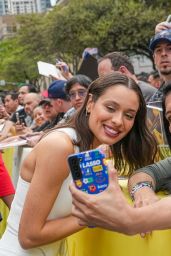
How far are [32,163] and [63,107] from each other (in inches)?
146

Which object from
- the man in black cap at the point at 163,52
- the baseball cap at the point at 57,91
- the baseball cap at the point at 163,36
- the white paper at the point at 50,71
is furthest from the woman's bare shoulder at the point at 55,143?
the white paper at the point at 50,71

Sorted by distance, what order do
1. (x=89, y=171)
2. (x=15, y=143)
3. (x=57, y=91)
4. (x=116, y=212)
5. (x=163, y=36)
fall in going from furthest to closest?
(x=57, y=91), (x=15, y=143), (x=163, y=36), (x=89, y=171), (x=116, y=212)

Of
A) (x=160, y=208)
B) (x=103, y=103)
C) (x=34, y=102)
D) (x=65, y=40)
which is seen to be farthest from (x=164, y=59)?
(x=65, y=40)

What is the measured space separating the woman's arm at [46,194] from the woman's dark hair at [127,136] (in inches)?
5.7

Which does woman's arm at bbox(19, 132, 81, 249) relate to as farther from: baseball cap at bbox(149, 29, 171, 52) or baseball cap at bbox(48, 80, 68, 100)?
baseball cap at bbox(48, 80, 68, 100)

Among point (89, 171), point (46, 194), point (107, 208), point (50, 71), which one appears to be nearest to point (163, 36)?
point (46, 194)

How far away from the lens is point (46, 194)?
2.32 metres

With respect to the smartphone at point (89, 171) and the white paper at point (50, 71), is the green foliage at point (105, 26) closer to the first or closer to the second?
the white paper at point (50, 71)

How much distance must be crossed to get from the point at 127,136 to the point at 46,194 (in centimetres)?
64

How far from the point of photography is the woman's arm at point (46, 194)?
91.1 inches

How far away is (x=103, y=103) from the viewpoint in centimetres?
252

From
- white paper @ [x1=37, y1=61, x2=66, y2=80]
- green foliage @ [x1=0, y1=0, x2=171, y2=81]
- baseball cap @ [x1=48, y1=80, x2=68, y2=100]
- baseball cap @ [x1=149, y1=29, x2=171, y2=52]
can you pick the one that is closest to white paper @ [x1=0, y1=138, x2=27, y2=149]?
baseball cap @ [x1=48, y1=80, x2=68, y2=100]

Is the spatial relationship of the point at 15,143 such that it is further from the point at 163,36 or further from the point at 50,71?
the point at 50,71

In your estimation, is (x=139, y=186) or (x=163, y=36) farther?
(x=163, y=36)
